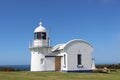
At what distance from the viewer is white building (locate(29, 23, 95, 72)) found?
35.2m

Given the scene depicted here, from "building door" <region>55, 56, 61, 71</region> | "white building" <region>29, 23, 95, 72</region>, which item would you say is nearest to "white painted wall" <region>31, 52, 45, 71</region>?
"white building" <region>29, 23, 95, 72</region>

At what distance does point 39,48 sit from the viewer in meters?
35.5

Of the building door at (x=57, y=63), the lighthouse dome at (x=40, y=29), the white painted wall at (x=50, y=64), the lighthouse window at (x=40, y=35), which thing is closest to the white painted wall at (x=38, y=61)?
the white painted wall at (x=50, y=64)

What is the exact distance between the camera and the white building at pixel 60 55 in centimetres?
3519

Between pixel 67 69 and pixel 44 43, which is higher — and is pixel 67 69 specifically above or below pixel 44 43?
below

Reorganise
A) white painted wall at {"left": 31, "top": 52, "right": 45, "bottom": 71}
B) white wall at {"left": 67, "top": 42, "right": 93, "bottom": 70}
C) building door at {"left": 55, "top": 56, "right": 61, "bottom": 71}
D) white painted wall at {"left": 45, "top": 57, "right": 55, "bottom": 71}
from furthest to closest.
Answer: building door at {"left": 55, "top": 56, "right": 61, "bottom": 71}, white painted wall at {"left": 45, "top": 57, "right": 55, "bottom": 71}, white painted wall at {"left": 31, "top": 52, "right": 45, "bottom": 71}, white wall at {"left": 67, "top": 42, "right": 93, "bottom": 70}

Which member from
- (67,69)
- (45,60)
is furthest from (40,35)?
(67,69)

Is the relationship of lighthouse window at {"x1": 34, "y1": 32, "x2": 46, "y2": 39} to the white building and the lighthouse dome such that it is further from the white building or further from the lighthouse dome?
the lighthouse dome

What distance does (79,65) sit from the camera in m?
35.7

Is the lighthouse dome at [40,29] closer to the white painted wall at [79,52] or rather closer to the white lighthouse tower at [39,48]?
the white lighthouse tower at [39,48]

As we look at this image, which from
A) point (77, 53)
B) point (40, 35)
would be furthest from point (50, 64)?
point (40, 35)

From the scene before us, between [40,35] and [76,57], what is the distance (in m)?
5.29

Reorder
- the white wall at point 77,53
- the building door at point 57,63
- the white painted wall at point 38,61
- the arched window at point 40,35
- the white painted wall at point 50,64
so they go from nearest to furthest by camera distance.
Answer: the white wall at point 77,53 → the white painted wall at point 38,61 → the white painted wall at point 50,64 → the arched window at point 40,35 → the building door at point 57,63

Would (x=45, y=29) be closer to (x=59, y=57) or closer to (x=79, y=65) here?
(x=59, y=57)
